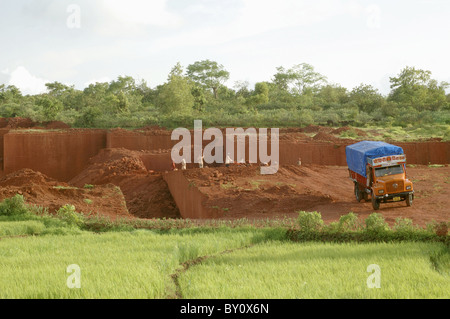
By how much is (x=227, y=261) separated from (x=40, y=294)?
3382 mm

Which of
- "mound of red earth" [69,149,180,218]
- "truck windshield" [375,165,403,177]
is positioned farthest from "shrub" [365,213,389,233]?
"mound of red earth" [69,149,180,218]

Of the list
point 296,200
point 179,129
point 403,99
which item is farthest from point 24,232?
point 403,99

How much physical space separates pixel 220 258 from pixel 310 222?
2.84 m

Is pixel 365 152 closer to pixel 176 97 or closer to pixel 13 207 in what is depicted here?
pixel 13 207

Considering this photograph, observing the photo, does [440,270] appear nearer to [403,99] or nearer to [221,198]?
[221,198]

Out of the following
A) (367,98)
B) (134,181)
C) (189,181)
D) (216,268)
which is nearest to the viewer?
(216,268)

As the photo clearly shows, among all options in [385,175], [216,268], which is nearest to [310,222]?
[216,268]

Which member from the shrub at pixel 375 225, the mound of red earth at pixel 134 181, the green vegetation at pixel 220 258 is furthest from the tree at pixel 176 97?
the shrub at pixel 375 225

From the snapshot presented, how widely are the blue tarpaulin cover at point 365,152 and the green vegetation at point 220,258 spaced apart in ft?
12.3

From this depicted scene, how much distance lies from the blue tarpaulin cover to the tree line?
23158 mm

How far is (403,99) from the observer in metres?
52.4

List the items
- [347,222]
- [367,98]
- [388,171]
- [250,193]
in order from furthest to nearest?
1. [367,98]
2. [250,193]
3. [388,171]
4. [347,222]

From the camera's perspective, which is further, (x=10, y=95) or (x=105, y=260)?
(x=10, y=95)

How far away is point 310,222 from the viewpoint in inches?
434
